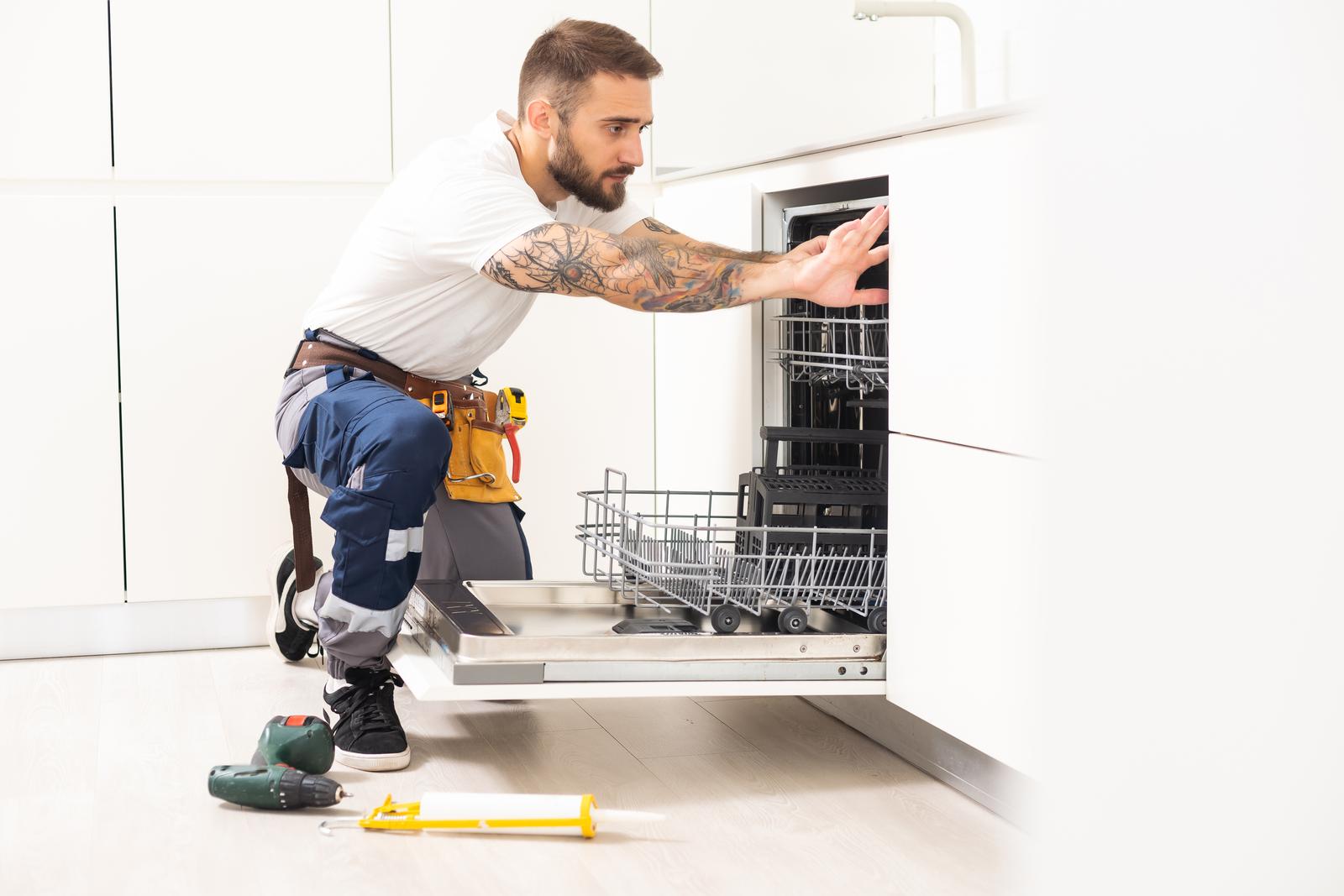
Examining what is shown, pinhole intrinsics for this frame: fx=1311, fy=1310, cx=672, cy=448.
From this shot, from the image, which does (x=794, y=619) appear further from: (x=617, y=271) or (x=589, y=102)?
(x=589, y=102)

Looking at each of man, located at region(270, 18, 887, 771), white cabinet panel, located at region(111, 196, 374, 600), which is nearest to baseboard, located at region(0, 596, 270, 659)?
white cabinet panel, located at region(111, 196, 374, 600)

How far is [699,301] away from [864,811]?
754 millimetres

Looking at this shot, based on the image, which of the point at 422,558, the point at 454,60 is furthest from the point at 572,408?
the point at 454,60

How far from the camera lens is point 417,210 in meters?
2.08

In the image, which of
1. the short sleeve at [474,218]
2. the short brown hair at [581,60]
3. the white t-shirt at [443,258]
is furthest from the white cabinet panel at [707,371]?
the short sleeve at [474,218]

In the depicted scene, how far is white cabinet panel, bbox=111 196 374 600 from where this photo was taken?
8.61 feet

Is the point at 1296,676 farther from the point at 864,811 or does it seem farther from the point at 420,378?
the point at 420,378

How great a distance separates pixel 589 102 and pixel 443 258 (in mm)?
360

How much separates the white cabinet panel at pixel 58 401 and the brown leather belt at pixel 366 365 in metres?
0.60

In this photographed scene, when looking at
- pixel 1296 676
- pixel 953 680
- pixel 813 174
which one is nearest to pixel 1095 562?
pixel 1296 676

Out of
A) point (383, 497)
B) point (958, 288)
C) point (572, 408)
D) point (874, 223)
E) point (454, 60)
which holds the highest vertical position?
point (454, 60)

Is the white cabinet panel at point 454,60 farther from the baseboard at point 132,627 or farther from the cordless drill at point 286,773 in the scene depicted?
the cordless drill at point 286,773

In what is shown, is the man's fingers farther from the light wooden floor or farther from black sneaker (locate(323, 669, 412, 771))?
black sneaker (locate(323, 669, 412, 771))

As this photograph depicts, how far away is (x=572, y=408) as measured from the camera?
2.89 metres
